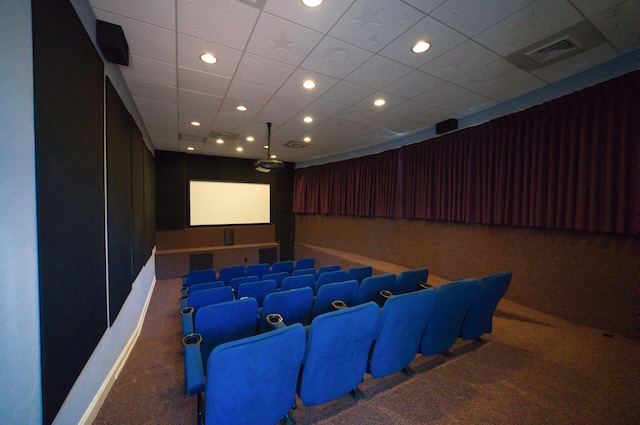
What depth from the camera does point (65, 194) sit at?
1303mm

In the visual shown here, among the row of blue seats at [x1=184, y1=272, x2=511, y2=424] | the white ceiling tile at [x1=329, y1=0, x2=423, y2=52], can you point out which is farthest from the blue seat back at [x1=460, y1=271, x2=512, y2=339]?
the white ceiling tile at [x1=329, y1=0, x2=423, y2=52]

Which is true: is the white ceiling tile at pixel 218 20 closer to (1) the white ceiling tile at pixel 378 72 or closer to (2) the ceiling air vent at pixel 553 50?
(1) the white ceiling tile at pixel 378 72

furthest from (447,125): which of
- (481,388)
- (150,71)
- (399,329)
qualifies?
(150,71)

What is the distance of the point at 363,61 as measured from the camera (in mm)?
2436

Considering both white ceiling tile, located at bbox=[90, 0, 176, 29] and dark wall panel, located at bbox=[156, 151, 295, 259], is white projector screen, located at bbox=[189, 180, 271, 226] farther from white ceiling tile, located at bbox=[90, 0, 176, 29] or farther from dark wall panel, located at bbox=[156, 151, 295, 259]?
white ceiling tile, located at bbox=[90, 0, 176, 29]

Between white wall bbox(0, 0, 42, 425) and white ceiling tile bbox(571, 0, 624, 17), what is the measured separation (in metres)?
3.48

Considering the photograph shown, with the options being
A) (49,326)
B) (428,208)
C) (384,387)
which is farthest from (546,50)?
(49,326)

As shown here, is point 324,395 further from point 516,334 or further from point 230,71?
point 230,71

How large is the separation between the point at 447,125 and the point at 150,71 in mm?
4618

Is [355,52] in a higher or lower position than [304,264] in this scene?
higher

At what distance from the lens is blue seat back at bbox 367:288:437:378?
69.9 inches

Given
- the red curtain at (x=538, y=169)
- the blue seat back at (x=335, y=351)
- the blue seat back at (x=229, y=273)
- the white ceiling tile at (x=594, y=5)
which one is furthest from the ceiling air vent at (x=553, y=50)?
the blue seat back at (x=229, y=273)

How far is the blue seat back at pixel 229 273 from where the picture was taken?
406cm

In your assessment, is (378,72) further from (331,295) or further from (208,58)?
(331,295)
